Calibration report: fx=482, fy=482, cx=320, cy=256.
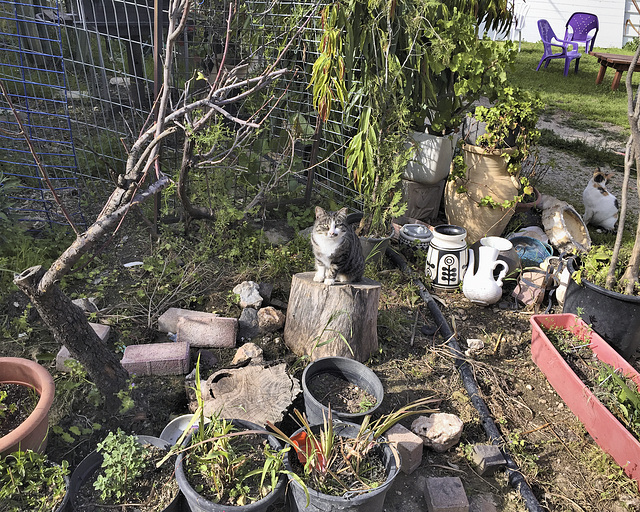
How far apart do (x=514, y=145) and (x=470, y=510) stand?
2976mm

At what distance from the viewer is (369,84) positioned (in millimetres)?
3631

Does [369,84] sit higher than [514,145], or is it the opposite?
[369,84]

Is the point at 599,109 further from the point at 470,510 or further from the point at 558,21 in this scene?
the point at 470,510

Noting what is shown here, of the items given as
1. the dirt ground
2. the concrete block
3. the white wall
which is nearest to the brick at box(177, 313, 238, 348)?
the dirt ground

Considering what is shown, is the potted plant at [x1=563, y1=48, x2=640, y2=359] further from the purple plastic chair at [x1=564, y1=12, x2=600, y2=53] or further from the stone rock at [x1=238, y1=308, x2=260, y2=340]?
the purple plastic chair at [x1=564, y1=12, x2=600, y2=53]

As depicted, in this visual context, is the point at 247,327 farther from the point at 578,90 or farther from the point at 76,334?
the point at 578,90

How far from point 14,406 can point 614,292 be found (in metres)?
3.19

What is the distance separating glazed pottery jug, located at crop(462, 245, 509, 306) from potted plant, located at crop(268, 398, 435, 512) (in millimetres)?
1693

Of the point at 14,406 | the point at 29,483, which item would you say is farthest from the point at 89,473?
the point at 14,406

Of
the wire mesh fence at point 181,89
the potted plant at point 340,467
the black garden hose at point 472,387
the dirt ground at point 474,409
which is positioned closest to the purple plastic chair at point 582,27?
the wire mesh fence at point 181,89

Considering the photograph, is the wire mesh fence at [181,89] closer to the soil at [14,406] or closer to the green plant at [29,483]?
the soil at [14,406]

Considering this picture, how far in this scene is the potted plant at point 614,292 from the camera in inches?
113

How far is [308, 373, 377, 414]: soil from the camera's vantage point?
2.28 metres

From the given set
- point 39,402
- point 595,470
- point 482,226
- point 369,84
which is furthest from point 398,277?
point 39,402
